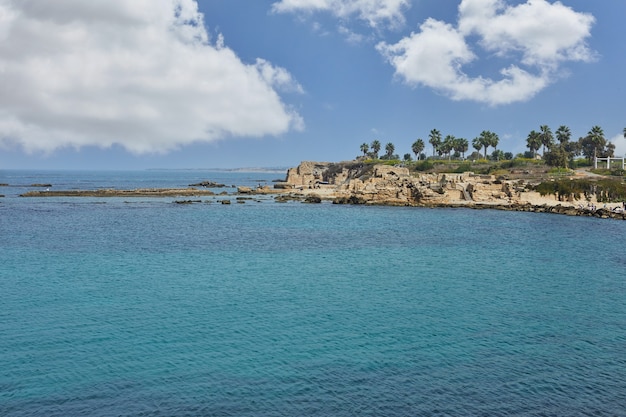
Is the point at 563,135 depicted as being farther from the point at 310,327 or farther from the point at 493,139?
the point at 310,327

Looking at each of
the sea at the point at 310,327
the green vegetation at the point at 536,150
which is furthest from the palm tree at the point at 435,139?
the sea at the point at 310,327

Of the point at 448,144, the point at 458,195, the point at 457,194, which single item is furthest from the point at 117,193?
the point at 448,144

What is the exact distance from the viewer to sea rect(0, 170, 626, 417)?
1855cm

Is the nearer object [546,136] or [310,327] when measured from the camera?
[310,327]

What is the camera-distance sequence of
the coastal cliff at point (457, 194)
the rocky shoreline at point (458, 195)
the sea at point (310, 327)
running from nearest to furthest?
1. the sea at point (310, 327)
2. the rocky shoreline at point (458, 195)
3. the coastal cliff at point (457, 194)

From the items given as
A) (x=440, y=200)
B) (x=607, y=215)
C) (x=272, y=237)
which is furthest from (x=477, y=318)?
(x=440, y=200)

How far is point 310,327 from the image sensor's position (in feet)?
87.6

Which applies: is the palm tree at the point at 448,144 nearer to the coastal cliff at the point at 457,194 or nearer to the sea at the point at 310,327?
the coastal cliff at the point at 457,194

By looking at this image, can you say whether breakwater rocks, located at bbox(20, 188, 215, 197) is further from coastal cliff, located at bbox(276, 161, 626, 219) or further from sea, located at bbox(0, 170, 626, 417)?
sea, located at bbox(0, 170, 626, 417)

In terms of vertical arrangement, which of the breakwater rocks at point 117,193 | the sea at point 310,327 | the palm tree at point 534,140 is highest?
the palm tree at point 534,140

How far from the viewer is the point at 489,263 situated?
4528 centimetres

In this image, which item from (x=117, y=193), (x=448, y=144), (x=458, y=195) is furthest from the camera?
(x=448, y=144)

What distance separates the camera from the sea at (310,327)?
1855cm

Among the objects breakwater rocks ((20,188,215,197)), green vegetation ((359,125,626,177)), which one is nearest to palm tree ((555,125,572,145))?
green vegetation ((359,125,626,177))
